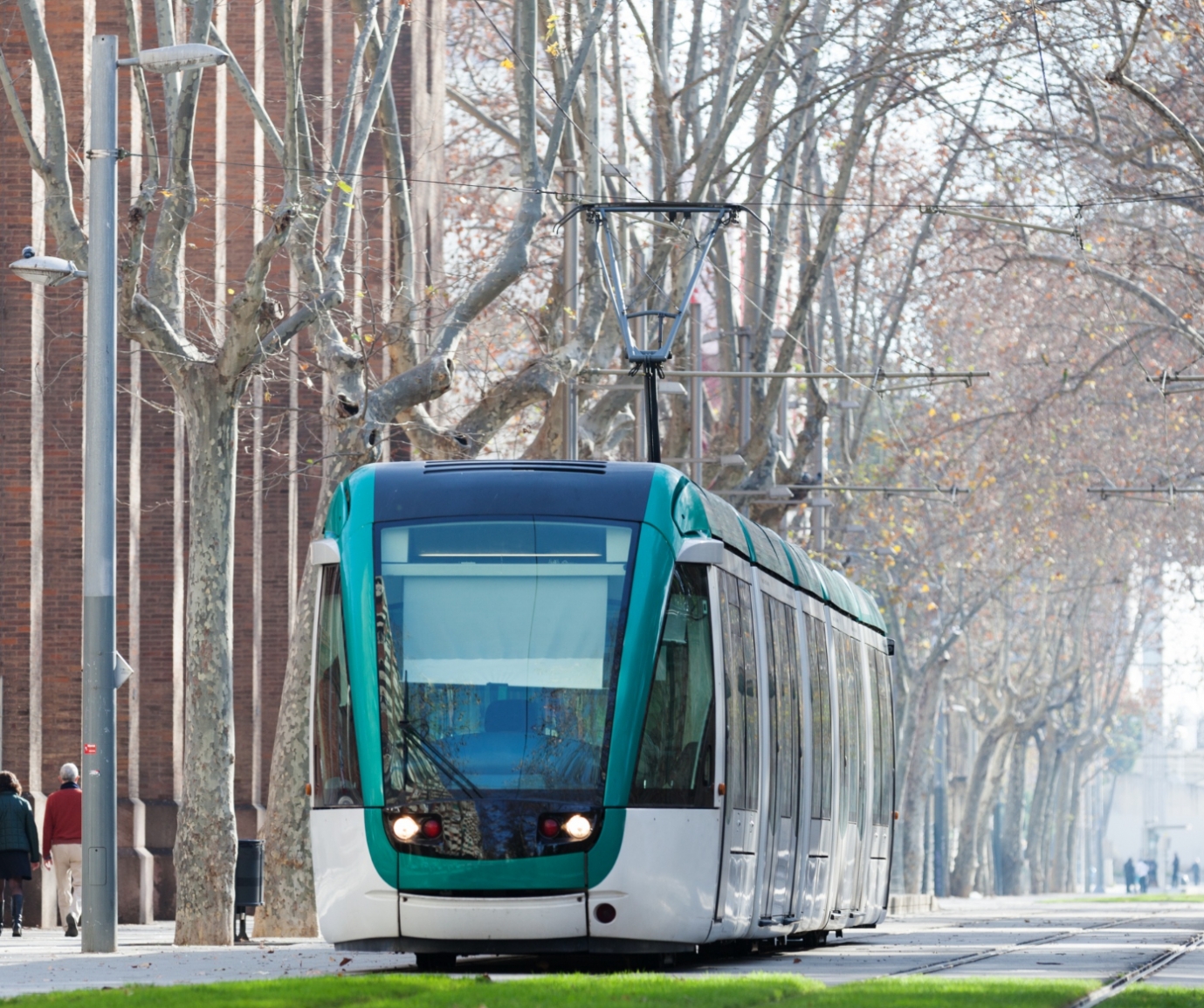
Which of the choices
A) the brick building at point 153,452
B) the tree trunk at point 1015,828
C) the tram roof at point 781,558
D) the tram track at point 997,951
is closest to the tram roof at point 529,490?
the tram roof at point 781,558

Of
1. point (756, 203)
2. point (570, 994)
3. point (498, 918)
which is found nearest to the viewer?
point (570, 994)

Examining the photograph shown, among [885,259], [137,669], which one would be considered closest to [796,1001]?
[137,669]

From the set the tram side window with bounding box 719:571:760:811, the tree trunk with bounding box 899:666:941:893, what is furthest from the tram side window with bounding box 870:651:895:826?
the tree trunk with bounding box 899:666:941:893

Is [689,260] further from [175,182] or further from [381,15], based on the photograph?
[175,182]

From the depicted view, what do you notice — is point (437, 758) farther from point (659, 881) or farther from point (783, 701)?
point (783, 701)

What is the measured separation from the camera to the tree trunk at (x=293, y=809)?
2016cm

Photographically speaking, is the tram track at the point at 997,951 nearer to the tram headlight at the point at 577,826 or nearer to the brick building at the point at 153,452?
the tram headlight at the point at 577,826

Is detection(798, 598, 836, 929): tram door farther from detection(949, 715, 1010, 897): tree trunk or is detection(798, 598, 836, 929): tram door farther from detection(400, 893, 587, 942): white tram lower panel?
detection(949, 715, 1010, 897): tree trunk

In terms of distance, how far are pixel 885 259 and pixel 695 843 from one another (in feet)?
96.5

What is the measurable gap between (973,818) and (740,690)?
1603 inches

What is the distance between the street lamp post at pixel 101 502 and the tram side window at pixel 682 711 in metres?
4.74

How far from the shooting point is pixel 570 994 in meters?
11.0

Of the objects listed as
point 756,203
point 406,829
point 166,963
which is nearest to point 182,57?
point 166,963

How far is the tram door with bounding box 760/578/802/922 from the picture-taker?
51.3 ft
